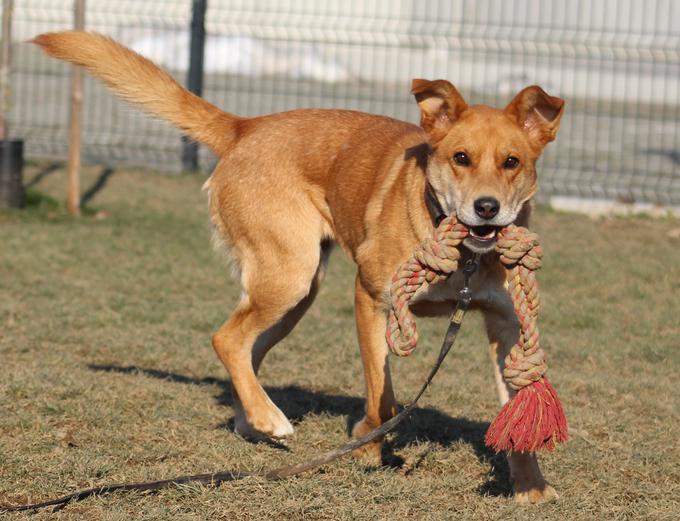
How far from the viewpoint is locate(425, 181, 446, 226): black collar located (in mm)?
4117

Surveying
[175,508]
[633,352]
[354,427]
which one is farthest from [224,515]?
[633,352]

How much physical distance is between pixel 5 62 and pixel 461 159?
21.0 feet

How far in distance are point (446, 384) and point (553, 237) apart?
4.12 m

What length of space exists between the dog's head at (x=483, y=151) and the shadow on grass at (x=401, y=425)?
1.03 m

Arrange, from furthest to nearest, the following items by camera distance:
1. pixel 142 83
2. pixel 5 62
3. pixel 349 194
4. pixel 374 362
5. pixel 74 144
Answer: pixel 74 144 < pixel 5 62 < pixel 142 83 < pixel 349 194 < pixel 374 362

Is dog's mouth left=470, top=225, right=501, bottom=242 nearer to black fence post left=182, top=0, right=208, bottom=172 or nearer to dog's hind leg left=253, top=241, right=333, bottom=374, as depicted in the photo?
dog's hind leg left=253, top=241, right=333, bottom=374

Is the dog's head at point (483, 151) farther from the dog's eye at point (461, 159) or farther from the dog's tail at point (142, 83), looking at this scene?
the dog's tail at point (142, 83)

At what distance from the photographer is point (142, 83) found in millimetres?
5020

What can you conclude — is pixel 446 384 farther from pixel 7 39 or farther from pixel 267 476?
pixel 7 39

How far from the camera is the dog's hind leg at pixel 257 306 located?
15.5 ft

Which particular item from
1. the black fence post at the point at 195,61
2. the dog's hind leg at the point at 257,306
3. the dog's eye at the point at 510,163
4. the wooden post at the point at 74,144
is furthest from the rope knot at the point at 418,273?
the black fence post at the point at 195,61

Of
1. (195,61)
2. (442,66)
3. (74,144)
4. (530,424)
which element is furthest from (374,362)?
(442,66)

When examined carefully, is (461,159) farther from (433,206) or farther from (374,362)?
(374,362)

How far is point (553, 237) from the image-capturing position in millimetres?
9414
